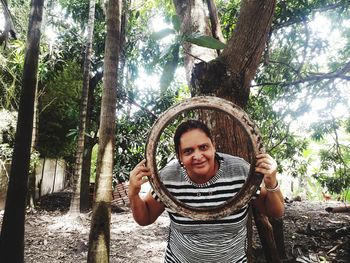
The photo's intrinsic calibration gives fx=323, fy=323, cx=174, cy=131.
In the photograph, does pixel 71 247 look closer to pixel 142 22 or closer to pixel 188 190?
pixel 188 190

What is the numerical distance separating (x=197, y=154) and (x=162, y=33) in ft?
2.12

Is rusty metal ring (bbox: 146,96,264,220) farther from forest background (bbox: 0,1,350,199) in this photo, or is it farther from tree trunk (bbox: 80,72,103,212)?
tree trunk (bbox: 80,72,103,212)

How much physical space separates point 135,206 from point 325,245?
563 cm

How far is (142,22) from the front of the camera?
9281 millimetres

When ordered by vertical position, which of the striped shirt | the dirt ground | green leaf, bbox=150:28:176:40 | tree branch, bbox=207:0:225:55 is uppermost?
tree branch, bbox=207:0:225:55

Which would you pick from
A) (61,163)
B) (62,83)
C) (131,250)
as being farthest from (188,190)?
(61,163)

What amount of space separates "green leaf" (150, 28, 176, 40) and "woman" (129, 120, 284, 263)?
0.46 meters

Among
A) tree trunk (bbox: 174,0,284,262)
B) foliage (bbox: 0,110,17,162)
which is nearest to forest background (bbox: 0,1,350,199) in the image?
foliage (bbox: 0,110,17,162)

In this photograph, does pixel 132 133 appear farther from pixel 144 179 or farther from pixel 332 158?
pixel 144 179

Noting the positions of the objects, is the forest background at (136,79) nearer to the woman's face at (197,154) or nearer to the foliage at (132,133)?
the foliage at (132,133)

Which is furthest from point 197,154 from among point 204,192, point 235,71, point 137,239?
point 137,239

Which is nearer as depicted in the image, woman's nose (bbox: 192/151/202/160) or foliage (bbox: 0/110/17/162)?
woman's nose (bbox: 192/151/202/160)

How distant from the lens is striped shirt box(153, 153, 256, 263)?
1.65 metres

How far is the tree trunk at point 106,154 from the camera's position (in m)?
3.42
